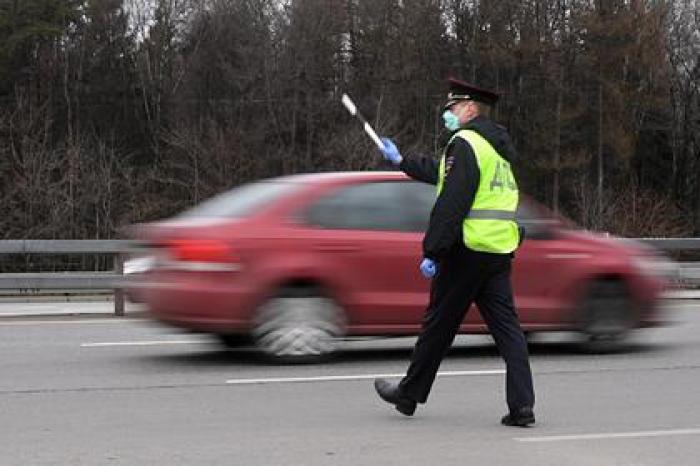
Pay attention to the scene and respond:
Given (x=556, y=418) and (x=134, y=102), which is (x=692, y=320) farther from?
(x=134, y=102)

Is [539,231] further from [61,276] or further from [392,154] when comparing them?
[61,276]

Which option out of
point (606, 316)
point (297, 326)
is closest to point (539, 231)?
point (606, 316)

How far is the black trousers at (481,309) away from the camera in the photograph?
21.3ft

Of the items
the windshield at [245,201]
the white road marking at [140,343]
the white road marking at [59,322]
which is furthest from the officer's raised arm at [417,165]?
the white road marking at [59,322]

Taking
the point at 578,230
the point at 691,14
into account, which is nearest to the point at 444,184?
the point at 578,230

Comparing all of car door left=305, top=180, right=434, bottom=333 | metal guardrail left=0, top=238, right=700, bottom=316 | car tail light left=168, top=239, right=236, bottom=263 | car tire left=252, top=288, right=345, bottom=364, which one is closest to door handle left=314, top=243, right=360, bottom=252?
car door left=305, top=180, right=434, bottom=333

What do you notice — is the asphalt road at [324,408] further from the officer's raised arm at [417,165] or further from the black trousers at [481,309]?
the officer's raised arm at [417,165]

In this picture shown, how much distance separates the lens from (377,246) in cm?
923

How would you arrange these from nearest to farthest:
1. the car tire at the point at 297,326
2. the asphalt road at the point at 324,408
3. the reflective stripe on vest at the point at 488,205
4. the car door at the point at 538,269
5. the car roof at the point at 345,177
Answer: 1. the asphalt road at the point at 324,408
2. the reflective stripe on vest at the point at 488,205
3. the car tire at the point at 297,326
4. the car roof at the point at 345,177
5. the car door at the point at 538,269

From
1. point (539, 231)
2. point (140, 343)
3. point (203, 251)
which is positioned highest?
point (539, 231)

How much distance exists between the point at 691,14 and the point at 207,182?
2525 cm

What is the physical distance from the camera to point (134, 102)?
52438mm

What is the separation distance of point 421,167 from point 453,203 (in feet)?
1.72

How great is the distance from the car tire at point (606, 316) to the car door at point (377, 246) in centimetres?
159
